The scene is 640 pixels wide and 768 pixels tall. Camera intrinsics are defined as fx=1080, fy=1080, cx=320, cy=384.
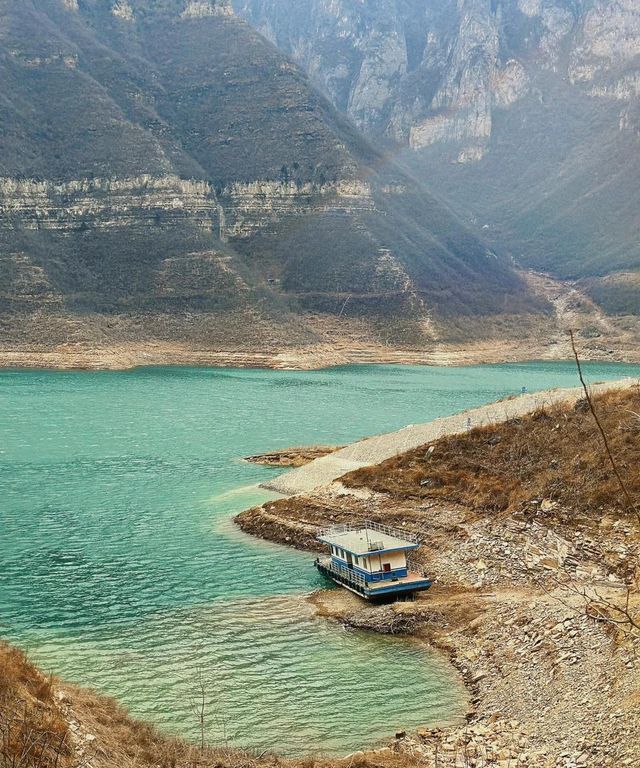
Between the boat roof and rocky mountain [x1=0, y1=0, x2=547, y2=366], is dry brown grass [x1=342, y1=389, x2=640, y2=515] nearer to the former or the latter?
the boat roof

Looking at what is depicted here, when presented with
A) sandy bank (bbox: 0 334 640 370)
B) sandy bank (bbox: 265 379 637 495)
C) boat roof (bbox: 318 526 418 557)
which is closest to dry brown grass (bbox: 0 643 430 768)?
boat roof (bbox: 318 526 418 557)

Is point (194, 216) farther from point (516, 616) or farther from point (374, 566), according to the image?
point (516, 616)

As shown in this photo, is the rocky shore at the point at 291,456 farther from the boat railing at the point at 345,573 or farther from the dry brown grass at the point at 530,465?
the boat railing at the point at 345,573

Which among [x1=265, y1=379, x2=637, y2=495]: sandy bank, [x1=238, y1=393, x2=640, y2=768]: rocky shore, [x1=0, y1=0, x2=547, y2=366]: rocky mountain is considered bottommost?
[x1=238, y1=393, x2=640, y2=768]: rocky shore

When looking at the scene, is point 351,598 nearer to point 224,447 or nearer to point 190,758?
point 190,758

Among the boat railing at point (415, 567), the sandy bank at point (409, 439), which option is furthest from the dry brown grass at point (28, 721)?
the sandy bank at point (409, 439)

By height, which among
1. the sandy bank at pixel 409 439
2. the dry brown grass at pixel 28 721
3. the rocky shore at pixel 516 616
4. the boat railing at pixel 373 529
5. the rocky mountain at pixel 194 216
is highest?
the rocky mountain at pixel 194 216
